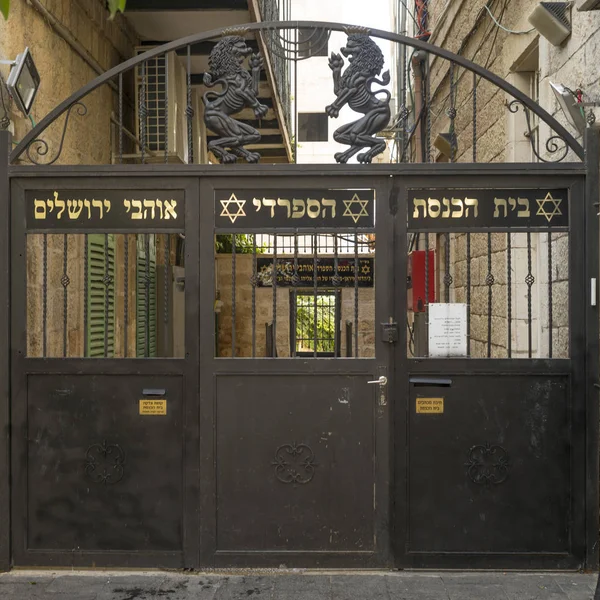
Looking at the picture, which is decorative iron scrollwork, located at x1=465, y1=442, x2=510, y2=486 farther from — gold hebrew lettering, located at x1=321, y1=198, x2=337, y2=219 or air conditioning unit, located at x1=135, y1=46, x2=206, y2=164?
air conditioning unit, located at x1=135, y1=46, x2=206, y2=164

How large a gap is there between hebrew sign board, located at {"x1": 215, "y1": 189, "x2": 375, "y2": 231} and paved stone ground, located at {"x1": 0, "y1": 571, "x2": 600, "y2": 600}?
2.39 m

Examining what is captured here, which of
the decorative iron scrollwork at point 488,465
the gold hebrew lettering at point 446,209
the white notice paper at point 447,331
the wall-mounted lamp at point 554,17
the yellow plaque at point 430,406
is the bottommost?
the decorative iron scrollwork at point 488,465

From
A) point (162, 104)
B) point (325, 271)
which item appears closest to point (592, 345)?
point (162, 104)

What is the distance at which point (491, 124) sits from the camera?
7.35m

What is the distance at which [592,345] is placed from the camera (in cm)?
485

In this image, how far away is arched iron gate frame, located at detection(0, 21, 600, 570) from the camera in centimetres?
480

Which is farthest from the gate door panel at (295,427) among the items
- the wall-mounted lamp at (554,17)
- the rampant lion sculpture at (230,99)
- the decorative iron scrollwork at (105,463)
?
the wall-mounted lamp at (554,17)

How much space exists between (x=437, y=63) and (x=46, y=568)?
810cm

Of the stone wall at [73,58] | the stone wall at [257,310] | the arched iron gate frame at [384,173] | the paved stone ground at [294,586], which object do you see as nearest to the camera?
the paved stone ground at [294,586]

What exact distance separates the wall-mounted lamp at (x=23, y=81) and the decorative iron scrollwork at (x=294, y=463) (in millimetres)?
3072

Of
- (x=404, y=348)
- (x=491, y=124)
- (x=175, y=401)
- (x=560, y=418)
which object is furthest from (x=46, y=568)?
(x=491, y=124)

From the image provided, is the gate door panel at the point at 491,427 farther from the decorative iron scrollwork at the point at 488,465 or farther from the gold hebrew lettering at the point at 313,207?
the gold hebrew lettering at the point at 313,207

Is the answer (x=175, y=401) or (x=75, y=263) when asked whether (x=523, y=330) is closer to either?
(x=175, y=401)

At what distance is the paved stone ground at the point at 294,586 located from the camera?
4.48m
